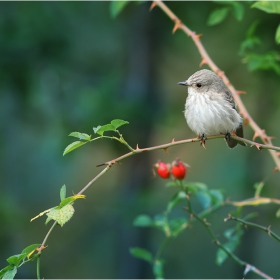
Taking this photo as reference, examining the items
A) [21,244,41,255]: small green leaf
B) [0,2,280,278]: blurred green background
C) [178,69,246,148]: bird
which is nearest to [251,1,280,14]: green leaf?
[178,69,246,148]: bird

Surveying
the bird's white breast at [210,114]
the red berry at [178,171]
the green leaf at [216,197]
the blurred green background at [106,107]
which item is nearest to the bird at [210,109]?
the bird's white breast at [210,114]

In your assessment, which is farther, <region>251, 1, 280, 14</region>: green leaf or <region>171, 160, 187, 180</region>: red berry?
<region>171, 160, 187, 180</region>: red berry

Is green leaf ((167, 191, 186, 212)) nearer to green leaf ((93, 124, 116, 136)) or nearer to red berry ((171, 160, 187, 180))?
red berry ((171, 160, 187, 180))

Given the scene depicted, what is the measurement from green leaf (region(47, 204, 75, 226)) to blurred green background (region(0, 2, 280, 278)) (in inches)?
141

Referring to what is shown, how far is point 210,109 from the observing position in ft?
13.3

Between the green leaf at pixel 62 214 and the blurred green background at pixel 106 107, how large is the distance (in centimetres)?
359

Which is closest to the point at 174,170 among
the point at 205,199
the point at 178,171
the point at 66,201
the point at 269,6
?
the point at 178,171

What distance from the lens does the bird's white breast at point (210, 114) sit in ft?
13.0

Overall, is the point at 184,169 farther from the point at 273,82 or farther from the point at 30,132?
the point at 30,132

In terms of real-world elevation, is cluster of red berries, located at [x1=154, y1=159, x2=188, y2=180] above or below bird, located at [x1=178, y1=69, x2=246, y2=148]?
below

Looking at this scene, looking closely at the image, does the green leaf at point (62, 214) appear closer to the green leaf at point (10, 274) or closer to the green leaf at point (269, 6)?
the green leaf at point (10, 274)

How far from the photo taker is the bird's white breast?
13.0 feet

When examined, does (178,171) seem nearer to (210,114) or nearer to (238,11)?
(210,114)

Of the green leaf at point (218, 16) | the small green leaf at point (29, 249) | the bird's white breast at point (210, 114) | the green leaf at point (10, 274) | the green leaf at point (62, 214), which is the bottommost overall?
the green leaf at point (10, 274)
